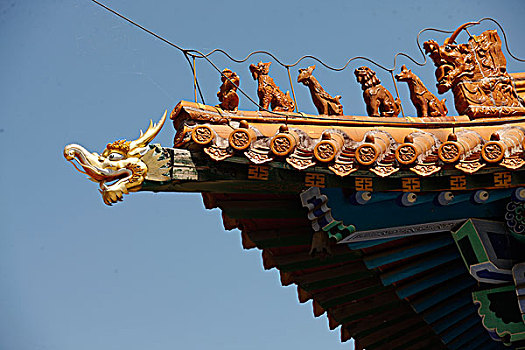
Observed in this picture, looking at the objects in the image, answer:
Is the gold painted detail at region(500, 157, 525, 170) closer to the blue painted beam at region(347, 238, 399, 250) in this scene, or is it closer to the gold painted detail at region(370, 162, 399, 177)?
the gold painted detail at region(370, 162, 399, 177)

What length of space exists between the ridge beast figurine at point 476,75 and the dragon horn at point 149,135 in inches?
106

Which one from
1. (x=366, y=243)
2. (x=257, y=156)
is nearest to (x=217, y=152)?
(x=257, y=156)

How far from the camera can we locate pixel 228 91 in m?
7.69

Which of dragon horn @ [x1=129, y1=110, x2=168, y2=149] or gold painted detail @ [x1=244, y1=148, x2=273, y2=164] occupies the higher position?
dragon horn @ [x1=129, y1=110, x2=168, y2=149]

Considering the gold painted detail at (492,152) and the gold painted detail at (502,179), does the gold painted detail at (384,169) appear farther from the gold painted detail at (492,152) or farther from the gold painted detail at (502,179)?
the gold painted detail at (502,179)

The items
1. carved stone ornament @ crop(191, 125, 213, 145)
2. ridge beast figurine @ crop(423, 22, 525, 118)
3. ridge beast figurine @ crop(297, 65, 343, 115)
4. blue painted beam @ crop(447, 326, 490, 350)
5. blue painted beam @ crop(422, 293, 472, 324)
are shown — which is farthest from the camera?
blue painted beam @ crop(447, 326, 490, 350)

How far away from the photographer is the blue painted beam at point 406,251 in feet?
27.5

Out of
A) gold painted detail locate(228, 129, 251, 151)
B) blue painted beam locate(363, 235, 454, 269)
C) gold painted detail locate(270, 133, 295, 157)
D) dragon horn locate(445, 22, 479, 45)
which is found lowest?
blue painted beam locate(363, 235, 454, 269)

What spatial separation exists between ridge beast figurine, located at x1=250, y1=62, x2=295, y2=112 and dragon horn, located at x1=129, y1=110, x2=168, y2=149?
38.7 inches

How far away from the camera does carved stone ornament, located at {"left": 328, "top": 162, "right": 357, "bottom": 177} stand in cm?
726

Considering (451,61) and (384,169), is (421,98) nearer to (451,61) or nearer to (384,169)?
(451,61)

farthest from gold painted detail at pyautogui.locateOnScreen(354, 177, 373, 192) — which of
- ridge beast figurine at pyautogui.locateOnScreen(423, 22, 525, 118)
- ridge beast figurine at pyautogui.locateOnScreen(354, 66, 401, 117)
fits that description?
ridge beast figurine at pyautogui.locateOnScreen(423, 22, 525, 118)

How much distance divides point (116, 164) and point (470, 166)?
2727 millimetres

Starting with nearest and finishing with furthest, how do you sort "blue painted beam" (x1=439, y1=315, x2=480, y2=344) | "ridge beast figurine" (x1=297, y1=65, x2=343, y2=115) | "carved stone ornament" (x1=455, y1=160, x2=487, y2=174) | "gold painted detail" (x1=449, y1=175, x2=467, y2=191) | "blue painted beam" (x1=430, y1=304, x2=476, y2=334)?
"carved stone ornament" (x1=455, y1=160, x2=487, y2=174) → "gold painted detail" (x1=449, y1=175, x2=467, y2=191) → "ridge beast figurine" (x1=297, y1=65, x2=343, y2=115) → "blue painted beam" (x1=430, y1=304, x2=476, y2=334) → "blue painted beam" (x1=439, y1=315, x2=480, y2=344)
